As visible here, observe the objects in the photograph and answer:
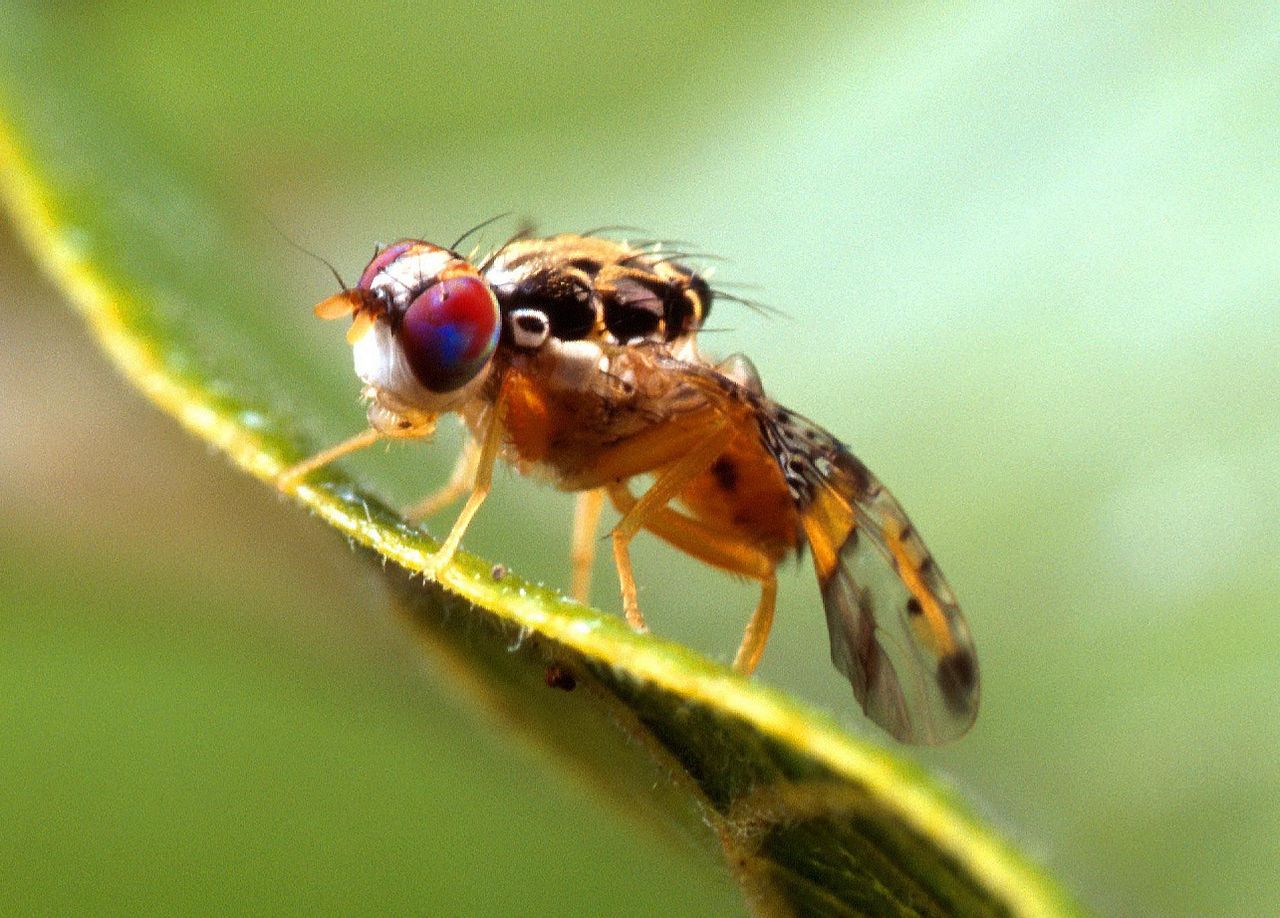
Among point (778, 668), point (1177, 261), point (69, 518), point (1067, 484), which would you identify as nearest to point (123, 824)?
point (69, 518)

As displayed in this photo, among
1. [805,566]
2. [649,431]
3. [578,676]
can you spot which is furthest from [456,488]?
[578,676]

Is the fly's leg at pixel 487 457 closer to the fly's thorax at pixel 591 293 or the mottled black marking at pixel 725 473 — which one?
the fly's thorax at pixel 591 293

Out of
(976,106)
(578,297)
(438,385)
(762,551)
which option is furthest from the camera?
(976,106)

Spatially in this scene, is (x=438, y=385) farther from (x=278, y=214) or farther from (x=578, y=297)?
(x=278, y=214)

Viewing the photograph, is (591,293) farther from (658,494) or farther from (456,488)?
(456,488)

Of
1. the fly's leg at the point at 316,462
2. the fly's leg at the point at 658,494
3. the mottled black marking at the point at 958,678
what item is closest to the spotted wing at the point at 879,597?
the mottled black marking at the point at 958,678

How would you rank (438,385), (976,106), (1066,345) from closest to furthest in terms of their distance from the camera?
1. (438,385)
2. (1066,345)
3. (976,106)

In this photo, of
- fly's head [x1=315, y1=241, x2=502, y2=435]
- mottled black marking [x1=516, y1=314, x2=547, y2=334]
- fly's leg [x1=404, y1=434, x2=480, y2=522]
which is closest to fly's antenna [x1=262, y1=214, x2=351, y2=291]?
fly's head [x1=315, y1=241, x2=502, y2=435]
